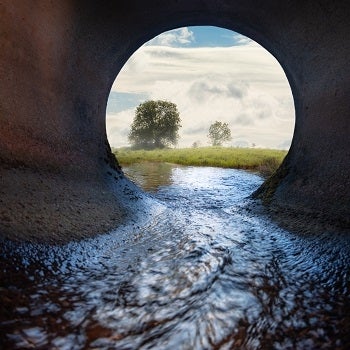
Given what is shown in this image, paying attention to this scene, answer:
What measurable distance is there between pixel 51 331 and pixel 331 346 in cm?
163

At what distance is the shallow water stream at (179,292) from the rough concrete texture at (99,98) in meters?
0.45

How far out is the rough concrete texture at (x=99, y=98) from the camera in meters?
3.36

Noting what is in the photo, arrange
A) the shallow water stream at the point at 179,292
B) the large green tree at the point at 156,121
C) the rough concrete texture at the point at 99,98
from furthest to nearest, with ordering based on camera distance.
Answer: the large green tree at the point at 156,121 < the rough concrete texture at the point at 99,98 < the shallow water stream at the point at 179,292

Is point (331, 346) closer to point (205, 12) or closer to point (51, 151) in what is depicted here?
point (51, 151)

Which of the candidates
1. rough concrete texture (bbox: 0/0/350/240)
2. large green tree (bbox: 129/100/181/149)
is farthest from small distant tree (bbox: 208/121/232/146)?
rough concrete texture (bbox: 0/0/350/240)

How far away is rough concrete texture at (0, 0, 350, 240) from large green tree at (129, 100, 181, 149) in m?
38.2

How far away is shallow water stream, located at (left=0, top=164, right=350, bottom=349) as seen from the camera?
185cm

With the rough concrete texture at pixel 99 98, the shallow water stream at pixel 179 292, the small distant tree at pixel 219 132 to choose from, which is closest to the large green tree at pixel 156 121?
the small distant tree at pixel 219 132

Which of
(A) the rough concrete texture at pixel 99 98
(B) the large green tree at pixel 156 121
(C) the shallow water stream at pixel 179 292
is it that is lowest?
(C) the shallow water stream at pixel 179 292

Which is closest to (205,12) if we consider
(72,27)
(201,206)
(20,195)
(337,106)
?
(72,27)

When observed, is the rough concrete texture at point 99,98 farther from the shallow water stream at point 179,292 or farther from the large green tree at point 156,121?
the large green tree at point 156,121

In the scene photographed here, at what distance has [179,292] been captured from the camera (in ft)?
7.89

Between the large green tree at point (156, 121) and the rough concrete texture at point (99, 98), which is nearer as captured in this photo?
the rough concrete texture at point (99, 98)

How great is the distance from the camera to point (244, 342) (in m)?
1.83
